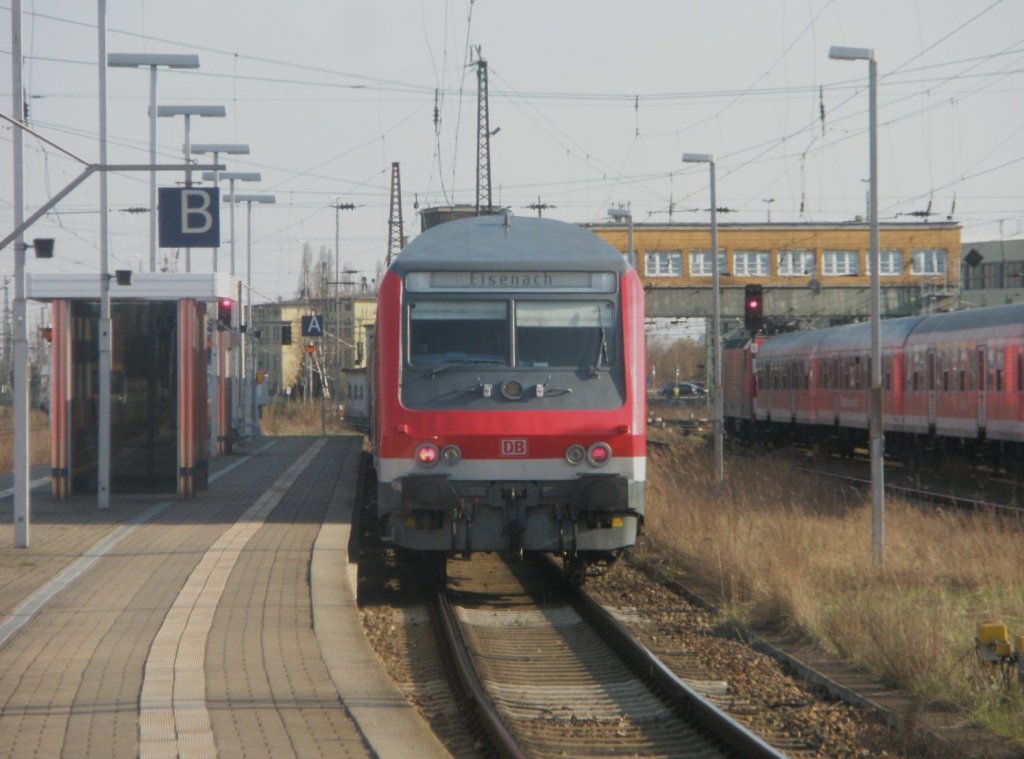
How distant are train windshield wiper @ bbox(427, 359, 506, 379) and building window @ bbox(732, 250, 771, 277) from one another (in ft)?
170

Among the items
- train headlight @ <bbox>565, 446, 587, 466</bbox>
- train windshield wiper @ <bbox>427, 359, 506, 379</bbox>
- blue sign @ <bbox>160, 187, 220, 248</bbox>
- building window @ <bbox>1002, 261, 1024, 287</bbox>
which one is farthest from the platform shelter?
building window @ <bbox>1002, 261, 1024, 287</bbox>

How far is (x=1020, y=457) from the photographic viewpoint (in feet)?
79.0

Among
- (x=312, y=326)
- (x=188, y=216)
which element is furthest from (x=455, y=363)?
(x=312, y=326)

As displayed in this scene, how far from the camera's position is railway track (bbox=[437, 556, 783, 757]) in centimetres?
806

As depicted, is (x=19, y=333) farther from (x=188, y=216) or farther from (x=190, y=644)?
(x=190, y=644)

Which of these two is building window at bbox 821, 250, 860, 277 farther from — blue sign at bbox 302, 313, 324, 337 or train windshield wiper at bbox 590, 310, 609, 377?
train windshield wiper at bbox 590, 310, 609, 377

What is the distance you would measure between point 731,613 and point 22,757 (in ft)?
22.2

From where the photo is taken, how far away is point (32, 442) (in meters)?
41.8

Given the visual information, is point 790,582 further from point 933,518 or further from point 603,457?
point 933,518

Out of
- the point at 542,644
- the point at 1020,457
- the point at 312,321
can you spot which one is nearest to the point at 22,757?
the point at 542,644

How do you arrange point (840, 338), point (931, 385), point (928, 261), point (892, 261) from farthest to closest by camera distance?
point (892, 261), point (928, 261), point (840, 338), point (931, 385)

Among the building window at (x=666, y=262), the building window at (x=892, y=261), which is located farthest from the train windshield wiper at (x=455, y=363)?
the building window at (x=892, y=261)

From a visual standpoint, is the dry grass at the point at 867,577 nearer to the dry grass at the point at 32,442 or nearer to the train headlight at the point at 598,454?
the train headlight at the point at 598,454

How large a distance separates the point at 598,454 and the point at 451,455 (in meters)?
1.29
